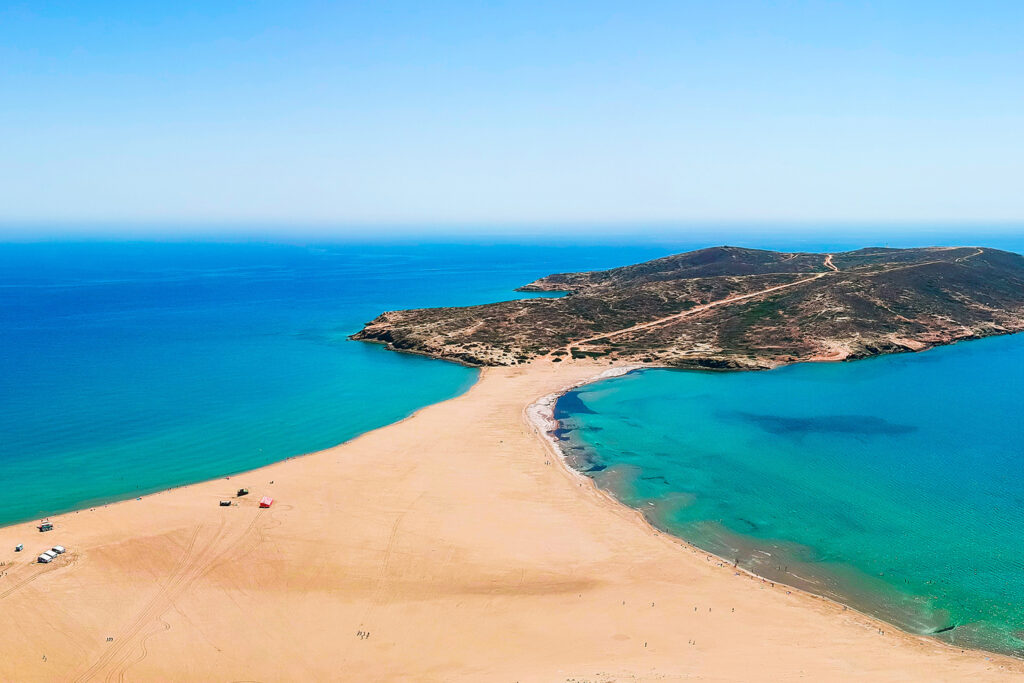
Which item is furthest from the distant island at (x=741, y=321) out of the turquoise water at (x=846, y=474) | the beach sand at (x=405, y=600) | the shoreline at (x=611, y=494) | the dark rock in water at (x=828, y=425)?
the beach sand at (x=405, y=600)

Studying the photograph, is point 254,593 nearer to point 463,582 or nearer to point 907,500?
point 463,582

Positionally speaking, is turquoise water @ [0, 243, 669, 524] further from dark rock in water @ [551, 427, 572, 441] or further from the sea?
dark rock in water @ [551, 427, 572, 441]

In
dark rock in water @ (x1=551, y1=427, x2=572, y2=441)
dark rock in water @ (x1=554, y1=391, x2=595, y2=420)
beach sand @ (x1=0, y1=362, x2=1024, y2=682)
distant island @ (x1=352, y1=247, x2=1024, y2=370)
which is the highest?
distant island @ (x1=352, y1=247, x2=1024, y2=370)

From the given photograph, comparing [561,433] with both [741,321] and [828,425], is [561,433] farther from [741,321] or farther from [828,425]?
[741,321]

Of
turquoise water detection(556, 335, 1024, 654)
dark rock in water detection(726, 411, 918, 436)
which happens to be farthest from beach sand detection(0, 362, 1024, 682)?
dark rock in water detection(726, 411, 918, 436)

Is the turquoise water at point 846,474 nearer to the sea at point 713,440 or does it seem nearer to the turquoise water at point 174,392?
the sea at point 713,440
